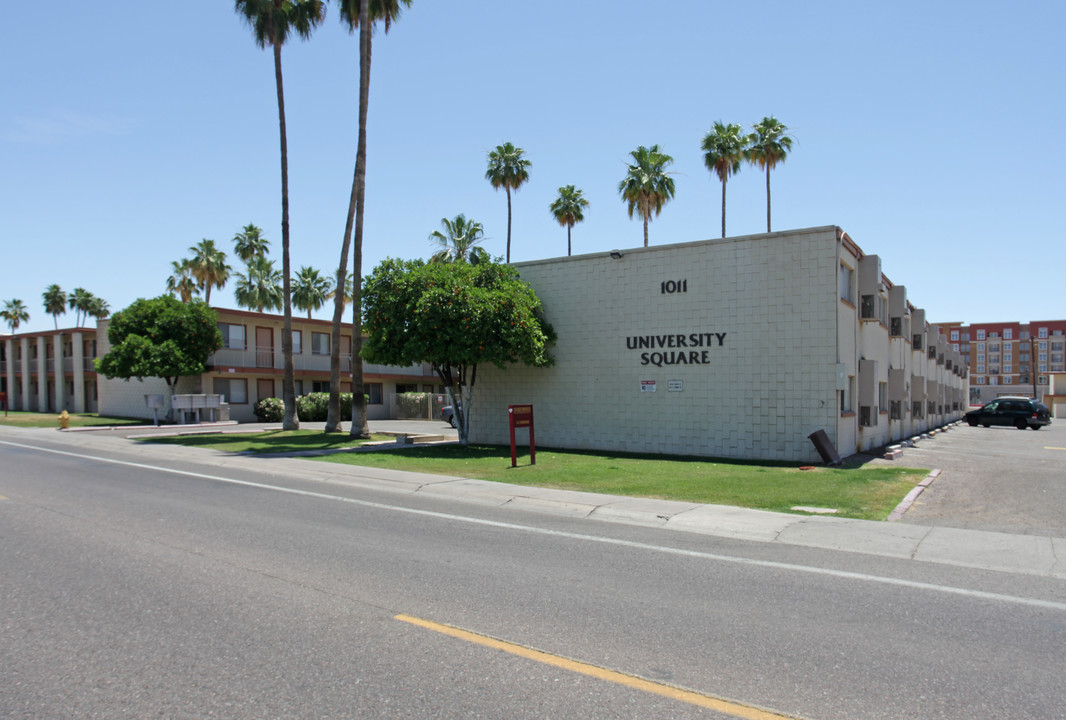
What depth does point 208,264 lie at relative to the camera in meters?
54.9

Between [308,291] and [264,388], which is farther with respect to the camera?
[308,291]

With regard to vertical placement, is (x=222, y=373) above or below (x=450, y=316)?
below

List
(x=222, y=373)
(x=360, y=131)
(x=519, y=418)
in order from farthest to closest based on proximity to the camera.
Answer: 1. (x=222, y=373)
2. (x=360, y=131)
3. (x=519, y=418)

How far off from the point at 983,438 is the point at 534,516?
89.8 feet

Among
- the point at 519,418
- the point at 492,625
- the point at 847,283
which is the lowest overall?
the point at 492,625

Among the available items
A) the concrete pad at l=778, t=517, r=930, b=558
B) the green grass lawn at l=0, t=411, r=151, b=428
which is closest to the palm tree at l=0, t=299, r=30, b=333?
the green grass lawn at l=0, t=411, r=151, b=428

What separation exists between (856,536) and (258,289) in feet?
190

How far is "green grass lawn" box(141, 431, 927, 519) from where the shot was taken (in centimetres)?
1211

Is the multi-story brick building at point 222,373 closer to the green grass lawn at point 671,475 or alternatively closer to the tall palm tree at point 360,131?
the tall palm tree at point 360,131

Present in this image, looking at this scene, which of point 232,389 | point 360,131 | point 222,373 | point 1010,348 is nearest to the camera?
point 360,131

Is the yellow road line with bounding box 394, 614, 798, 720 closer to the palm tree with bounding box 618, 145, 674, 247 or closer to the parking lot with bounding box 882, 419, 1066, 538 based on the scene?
the parking lot with bounding box 882, 419, 1066, 538

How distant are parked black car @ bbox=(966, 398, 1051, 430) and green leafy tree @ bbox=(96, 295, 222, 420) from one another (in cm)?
4123

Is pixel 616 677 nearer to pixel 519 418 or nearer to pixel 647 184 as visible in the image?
pixel 519 418

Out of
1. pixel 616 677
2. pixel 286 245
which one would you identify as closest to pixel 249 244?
pixel 286 245
